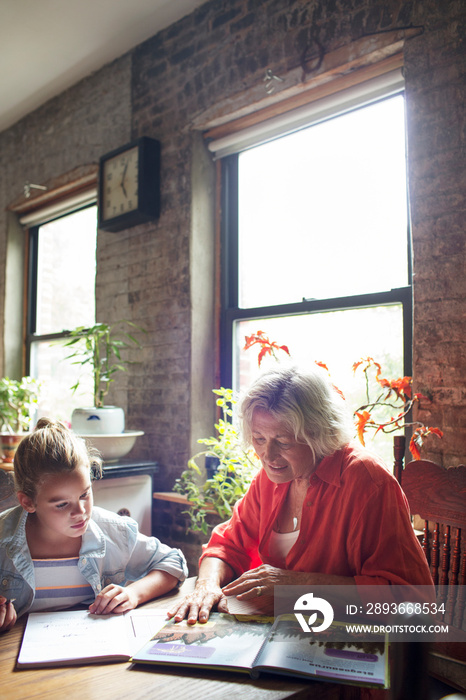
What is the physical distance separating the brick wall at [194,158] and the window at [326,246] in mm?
198

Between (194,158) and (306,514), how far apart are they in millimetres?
2189

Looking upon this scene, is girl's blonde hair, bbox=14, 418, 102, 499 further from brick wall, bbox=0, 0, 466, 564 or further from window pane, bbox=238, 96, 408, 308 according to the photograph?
window pane, bbox=238, 96, 408, 308

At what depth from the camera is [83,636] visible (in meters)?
1.24

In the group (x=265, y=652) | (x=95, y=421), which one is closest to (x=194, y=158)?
(x=95, y=421)

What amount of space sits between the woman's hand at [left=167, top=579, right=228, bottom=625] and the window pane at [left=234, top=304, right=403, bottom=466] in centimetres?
97

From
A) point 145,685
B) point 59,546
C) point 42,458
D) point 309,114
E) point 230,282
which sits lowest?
point 145,685

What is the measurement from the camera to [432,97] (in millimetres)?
2105

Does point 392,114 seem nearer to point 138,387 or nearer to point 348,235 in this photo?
point 348,235

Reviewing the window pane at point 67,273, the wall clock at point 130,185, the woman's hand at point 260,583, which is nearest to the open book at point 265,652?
the woman's hand at point 260,583

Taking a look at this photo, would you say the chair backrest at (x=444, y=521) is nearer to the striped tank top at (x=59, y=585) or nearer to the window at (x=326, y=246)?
the window at (x=326, y=246)

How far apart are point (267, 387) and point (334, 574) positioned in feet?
1.77

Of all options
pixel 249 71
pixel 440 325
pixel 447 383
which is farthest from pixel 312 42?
pixel 447 383

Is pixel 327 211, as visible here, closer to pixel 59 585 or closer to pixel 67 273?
pixel 59 585

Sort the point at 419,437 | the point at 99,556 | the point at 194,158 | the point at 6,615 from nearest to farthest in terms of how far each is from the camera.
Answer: the point at 6,615 → the point at 99,556 → the point at 419,437 → the point at 194,158
